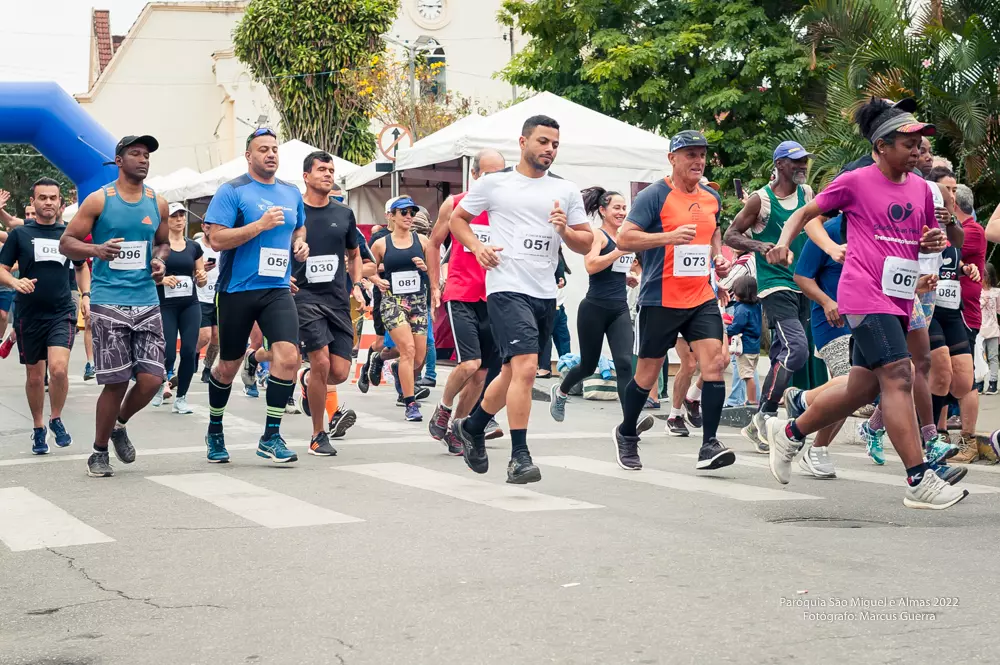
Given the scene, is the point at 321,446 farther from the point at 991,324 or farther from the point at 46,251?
the point at 991,324

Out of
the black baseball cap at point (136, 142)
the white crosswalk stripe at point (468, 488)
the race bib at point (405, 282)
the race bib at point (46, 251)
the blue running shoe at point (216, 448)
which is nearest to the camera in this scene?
the white crosswalk stripe at point (468, 488)

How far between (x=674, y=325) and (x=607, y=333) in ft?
6.51

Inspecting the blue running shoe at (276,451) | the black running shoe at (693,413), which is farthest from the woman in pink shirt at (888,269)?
the black running shoe at (693,413)

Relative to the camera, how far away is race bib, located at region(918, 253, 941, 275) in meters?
7.32

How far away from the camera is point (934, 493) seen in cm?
678

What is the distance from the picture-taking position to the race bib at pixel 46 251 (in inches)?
418

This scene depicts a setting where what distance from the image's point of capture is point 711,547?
583 cm

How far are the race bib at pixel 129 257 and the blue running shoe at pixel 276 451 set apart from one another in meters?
1.42

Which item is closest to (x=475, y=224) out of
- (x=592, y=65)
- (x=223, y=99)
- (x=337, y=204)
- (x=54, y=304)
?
(x=337, y=204)

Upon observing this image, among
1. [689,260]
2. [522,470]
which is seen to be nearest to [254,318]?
[522,470]

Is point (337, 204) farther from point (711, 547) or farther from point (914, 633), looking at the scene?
point (914, 633)

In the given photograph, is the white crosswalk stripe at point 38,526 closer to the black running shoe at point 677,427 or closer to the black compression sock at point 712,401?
the black compression sock at point 712,401

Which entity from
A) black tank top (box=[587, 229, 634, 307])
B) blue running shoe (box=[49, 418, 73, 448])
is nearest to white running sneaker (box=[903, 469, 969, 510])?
black tank top (box=[587, 229, 634, 307])

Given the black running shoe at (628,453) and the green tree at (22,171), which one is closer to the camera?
the black running shoe at (628,453)
